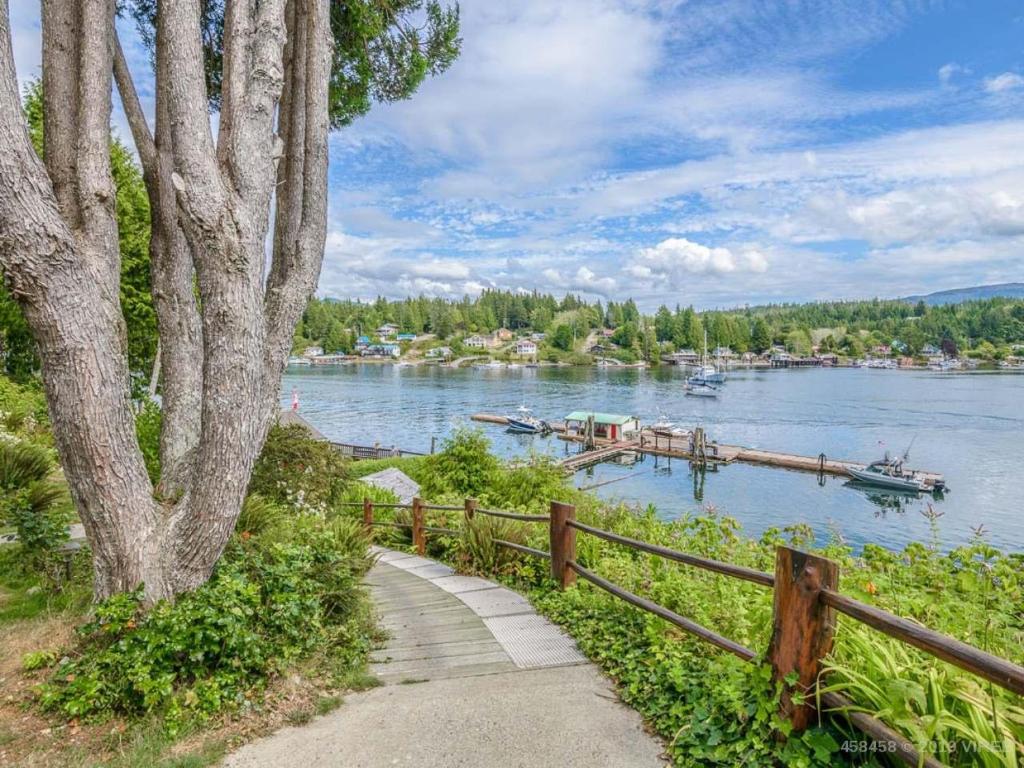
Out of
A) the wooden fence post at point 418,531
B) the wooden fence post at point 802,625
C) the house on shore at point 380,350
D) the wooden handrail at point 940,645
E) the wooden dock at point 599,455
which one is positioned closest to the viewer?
the wooden handrail at point 940,645

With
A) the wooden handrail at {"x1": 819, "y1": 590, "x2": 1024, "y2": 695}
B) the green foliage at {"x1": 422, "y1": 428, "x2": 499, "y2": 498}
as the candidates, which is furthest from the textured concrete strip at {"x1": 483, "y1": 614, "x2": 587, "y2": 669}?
the green foliage at {"x1": 422, "y1": 428, "x2": 499, "y2": 498}

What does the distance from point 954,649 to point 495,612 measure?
3626 mm

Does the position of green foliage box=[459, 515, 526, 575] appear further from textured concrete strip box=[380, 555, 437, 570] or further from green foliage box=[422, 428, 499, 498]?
green foliage box=[422, 428, 499, 498]

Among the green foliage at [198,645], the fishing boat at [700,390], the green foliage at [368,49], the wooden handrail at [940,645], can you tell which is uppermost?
the green foliage at [368,49]

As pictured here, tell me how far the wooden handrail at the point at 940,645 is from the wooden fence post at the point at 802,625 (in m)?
0.06

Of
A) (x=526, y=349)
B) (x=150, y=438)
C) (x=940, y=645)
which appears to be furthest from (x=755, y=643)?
(x=526, y=349)

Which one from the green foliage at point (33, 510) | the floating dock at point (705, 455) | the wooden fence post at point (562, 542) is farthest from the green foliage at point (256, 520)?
the floating dock at point (705, 455)

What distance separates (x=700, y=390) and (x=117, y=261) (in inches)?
2547

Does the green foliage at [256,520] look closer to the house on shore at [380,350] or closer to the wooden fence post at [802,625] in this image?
the wooden fence post at [802,625]

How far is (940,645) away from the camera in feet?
6.26

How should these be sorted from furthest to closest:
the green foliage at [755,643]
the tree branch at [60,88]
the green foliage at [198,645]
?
the tree branch at [60,88] < the green foliage at [198,645] < the green foliage at [755,643]

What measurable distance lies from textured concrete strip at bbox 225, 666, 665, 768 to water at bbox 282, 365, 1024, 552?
382 centimetres

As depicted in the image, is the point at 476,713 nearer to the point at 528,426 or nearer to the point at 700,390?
the point at 528,426

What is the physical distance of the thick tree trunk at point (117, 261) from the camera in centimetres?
324
